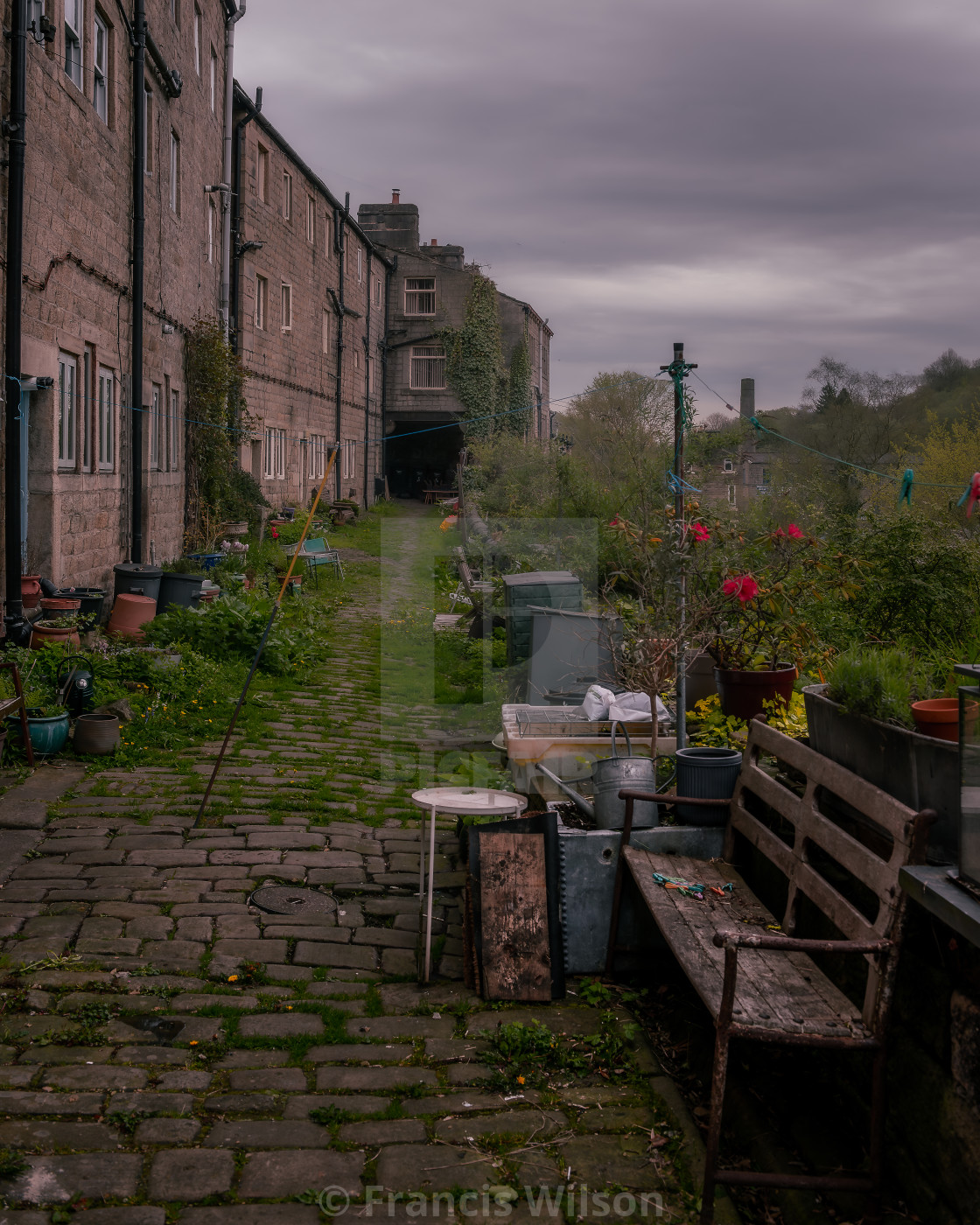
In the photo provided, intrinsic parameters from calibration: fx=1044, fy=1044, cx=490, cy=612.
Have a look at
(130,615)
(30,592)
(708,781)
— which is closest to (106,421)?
(130,615)

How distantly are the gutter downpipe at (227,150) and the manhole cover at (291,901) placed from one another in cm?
1582

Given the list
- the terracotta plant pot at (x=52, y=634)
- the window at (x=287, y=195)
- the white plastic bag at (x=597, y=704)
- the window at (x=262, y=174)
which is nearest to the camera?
the white plastic bag at (x=597, y=704)

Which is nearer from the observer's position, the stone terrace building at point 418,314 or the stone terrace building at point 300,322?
the stone terrace building at point 300,322

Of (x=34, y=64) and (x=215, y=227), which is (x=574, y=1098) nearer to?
(x=34, y=64)

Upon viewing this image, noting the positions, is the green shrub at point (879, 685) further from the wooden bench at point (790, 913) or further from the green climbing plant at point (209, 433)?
the green climbing plant at point (209, 433)

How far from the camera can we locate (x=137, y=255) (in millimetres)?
12961

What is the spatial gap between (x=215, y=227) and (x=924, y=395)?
83.7ft

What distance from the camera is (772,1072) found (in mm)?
3652

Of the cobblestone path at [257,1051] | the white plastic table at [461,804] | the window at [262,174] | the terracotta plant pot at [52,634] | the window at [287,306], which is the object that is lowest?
the cobblestone path at [257,1051]

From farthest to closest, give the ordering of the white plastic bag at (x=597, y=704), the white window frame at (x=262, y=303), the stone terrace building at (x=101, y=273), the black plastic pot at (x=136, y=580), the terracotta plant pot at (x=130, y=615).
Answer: the white window frame at (x=262, y=303), the black plastic pot at (x=136, y=580), the terracotta plant pot at (x=130, y=615), the stone terrace building at (x=101, y=273), the white plastic bag at (x=597, y=704)

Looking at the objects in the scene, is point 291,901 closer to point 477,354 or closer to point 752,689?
point 752,689

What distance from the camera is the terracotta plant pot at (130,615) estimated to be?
36.3 ft

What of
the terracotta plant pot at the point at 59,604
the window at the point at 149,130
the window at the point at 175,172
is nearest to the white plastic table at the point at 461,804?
the terracotta plant pot at the point at 59,604

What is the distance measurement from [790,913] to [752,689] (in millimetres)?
2125
